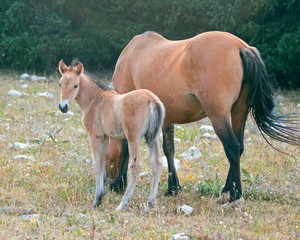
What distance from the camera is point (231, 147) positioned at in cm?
578

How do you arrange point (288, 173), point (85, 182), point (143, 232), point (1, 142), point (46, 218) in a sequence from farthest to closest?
point (1, 142), point (288, 173), point (85, 182), point (46, 218), point (143, 232)

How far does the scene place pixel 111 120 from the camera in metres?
5.70

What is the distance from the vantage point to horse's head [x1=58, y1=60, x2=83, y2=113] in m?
5.69

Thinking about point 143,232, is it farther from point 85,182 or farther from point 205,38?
point 205,38

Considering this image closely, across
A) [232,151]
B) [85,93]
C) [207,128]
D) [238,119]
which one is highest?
[85,93]

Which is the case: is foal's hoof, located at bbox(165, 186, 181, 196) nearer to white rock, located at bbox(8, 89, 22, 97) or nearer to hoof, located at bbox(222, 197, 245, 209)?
hoof, located at bbox(222, 197, 245, 209)

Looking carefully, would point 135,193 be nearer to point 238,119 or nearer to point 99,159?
point 99,159

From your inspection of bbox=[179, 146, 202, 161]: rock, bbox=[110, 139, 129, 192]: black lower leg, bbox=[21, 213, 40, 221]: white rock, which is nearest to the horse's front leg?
bbox=[110, 139, 129, 192]: black lower leg

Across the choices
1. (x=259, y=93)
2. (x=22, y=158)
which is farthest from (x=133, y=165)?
(x=22, y=158)

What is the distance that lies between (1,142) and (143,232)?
156 inches

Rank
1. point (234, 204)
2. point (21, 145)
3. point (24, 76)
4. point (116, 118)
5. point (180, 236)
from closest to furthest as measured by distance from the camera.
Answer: point (180, 236)
point (116, 118)
point (234, 204)
point (21, 145)
point (24, 76)

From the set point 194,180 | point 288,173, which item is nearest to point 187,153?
point 194,180

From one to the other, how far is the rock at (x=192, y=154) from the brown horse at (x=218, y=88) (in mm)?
1207

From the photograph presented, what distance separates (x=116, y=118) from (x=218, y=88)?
1.20 meters
